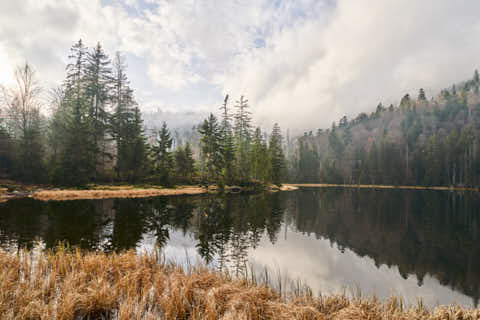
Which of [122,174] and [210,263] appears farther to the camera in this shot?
[122,174]

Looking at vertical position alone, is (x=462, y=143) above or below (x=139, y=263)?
above

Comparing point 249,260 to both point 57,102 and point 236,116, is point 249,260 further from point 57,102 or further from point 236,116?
point 57,102

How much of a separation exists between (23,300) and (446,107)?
17892cm

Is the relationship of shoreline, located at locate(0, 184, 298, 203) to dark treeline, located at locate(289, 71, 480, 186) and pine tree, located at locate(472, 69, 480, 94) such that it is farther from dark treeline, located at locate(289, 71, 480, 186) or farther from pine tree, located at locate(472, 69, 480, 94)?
pine tree, located at locate(472, 69, 480, 94)

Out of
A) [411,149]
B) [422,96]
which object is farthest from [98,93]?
[422,96]

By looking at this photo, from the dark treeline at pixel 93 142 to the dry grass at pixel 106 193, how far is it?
11.2 ft

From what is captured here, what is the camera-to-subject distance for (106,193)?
96.8 feet

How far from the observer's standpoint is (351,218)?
72.2 feet

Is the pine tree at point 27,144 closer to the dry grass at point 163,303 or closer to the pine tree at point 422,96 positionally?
the dry grass at point 163,303

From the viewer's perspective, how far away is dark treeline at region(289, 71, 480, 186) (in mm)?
81250

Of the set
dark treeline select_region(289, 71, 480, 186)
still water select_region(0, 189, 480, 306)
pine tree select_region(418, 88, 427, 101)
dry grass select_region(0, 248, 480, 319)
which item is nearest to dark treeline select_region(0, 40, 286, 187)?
still water select_region(0, 189, 480, 306)

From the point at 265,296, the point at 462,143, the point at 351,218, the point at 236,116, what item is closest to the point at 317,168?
the point at 462,143

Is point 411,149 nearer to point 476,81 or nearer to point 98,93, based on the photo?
point 476,81

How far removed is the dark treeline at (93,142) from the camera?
3125cm
